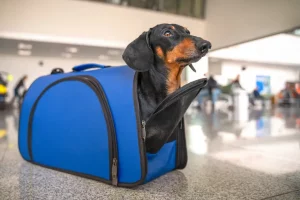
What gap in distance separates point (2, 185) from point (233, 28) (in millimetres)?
10022

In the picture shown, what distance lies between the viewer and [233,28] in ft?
31.8

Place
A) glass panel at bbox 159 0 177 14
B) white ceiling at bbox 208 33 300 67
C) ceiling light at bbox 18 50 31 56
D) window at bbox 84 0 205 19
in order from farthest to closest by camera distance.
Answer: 1. white ceiling at bbox 208 33 300 67
2. ceiling light at bbox 18 50 31 56
3. glass panel at bbox 159 0 177 14
4. window at bbox 84 0 205 19

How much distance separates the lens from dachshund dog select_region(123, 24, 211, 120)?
3.32ft

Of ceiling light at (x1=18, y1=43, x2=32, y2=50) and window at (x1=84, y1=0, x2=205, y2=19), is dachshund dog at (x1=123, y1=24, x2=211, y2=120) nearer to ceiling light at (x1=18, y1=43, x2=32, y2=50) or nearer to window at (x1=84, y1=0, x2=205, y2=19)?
window at (x1=84, y1=0, x2=205, y2=19)

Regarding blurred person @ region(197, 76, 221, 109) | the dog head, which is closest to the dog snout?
the dog head

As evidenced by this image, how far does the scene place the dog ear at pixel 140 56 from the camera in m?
1.02

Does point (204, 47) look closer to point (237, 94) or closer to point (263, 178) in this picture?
point (263, 178)

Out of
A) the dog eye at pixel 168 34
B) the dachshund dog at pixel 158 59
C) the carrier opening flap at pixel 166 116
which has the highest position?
the dog eye at pixel 168 34

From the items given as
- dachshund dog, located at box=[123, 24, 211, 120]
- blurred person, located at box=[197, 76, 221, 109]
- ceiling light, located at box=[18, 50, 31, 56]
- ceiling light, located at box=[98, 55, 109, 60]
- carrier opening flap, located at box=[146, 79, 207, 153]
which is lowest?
blurred person, located at box=[197, 76, 221, 109]

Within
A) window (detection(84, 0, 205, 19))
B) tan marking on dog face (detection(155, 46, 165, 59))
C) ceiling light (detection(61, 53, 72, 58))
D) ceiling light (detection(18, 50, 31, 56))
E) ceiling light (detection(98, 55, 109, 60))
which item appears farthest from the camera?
ceiling light (detection(98, 55, 109, 60))

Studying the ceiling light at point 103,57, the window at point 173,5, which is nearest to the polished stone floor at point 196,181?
the window at point 173,5

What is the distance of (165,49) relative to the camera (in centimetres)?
104

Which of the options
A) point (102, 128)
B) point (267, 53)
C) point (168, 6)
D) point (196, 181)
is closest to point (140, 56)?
point (102, 128)

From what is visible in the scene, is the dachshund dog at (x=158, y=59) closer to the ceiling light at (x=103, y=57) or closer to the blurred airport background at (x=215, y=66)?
the blurred airport background at (x=215, y=66)
